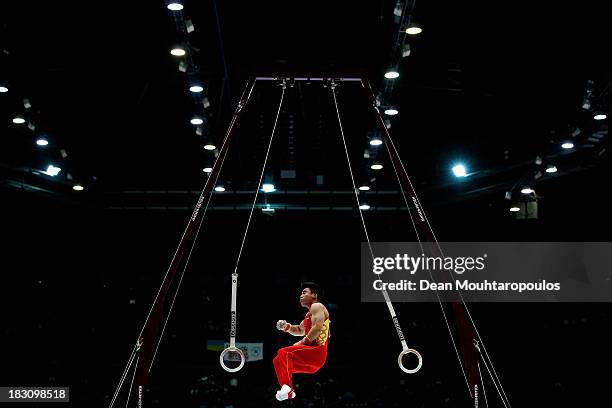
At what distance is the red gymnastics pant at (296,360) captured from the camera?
352 inches

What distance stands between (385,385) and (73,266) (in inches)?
417

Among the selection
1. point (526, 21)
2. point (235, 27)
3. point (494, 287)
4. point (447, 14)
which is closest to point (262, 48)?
point (235, 27)

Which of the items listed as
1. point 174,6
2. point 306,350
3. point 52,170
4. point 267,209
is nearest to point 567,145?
point 174,6

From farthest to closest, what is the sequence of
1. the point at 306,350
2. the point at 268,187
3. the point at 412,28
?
the point at 268,187
the point at 412,28
the point at 306,350

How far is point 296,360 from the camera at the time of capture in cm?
908

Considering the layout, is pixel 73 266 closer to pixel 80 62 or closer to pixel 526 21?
pixel 80 62

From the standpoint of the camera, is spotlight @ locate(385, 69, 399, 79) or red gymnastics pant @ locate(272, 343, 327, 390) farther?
spotlight @ locate(385, 69, 399, 79)

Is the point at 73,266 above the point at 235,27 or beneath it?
beneath

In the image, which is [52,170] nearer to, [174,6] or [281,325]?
[174,6]

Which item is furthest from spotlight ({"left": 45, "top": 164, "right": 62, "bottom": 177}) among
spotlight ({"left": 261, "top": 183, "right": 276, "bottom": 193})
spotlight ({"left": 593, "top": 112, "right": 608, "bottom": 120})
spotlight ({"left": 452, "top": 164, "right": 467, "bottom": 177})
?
spotlight ({"left": 593, "top": 112, "right": 608, "bottom": 120})

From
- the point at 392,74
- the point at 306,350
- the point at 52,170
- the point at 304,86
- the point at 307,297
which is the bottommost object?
the point at 306,350

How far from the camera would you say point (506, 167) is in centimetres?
1998

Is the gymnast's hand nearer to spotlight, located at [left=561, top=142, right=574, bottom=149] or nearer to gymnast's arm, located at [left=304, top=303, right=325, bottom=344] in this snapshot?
gymnast's arm, located at [left=304, top=303, right=325, bottom=344]

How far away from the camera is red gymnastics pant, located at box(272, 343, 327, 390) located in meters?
8.93
